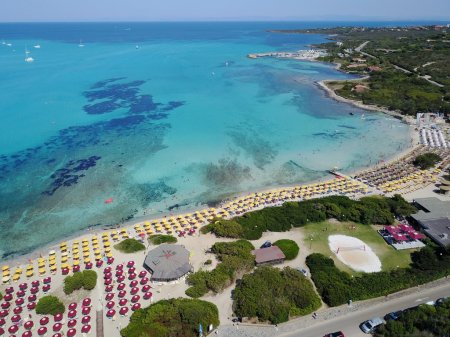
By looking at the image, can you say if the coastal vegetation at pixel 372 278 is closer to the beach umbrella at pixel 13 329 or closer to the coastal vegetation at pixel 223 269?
the coastal vegetation at pixel 223 269

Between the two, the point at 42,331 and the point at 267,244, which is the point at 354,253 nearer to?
the point at 267,244

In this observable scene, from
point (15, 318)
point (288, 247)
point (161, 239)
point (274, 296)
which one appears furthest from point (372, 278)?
point (15, 318)

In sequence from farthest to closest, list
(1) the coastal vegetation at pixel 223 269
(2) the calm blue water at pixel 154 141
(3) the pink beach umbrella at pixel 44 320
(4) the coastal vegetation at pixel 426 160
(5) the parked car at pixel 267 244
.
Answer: (4) the coastal vegetation at pixel 426 160 → (2) the calm blue water at pixel 154 141 → (5) the parked car at pixel 267 244 → (1) the coastal vegetation at pixel 223 269 → (3) the pink beach umbrella at pixel 44 320

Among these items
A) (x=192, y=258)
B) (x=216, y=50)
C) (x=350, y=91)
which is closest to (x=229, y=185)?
(x=192, y=258)

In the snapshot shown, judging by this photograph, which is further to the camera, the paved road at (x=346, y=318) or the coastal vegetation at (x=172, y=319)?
the paved road at (x=346, y=318)

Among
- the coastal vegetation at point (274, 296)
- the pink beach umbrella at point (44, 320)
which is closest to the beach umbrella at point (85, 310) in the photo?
the pink beach umbrella at point (44, 320)

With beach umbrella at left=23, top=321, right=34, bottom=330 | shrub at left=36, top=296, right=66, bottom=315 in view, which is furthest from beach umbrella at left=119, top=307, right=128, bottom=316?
beach umbrella at left=23, top=321, right=34, bottom=330

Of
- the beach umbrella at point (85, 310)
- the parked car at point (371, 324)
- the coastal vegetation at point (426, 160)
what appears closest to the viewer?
the parked car at point (371, 324)
